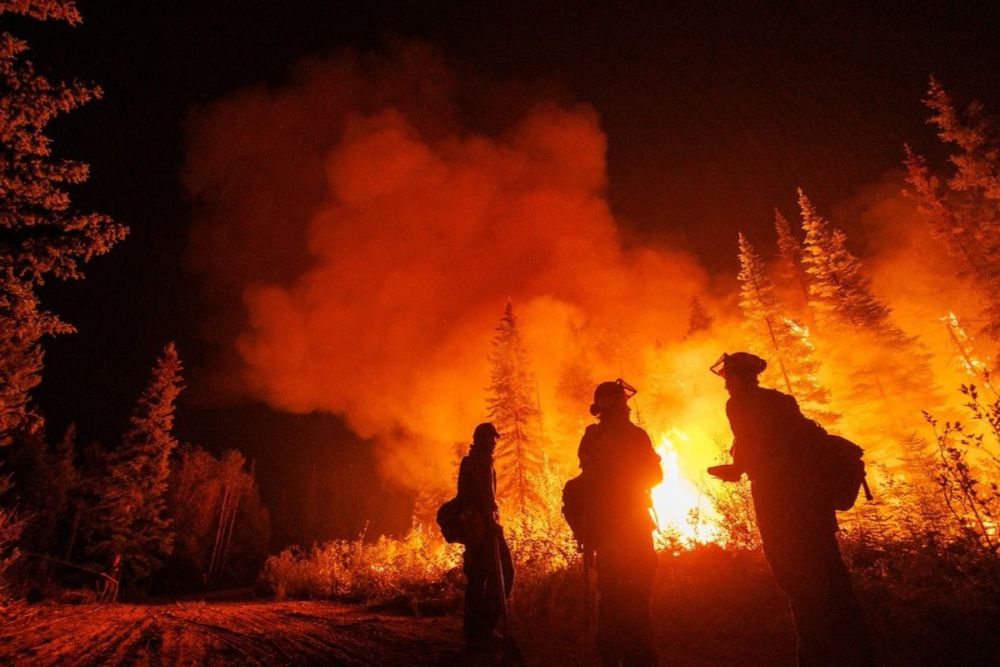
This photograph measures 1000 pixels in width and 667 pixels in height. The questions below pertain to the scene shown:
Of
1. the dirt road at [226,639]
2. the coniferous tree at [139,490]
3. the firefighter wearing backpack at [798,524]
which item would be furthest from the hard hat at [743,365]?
the coniferous tree at [139,490]

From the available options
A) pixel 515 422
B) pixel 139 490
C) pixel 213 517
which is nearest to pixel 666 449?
pixel 515 422

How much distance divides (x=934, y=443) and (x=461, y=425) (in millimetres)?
35361

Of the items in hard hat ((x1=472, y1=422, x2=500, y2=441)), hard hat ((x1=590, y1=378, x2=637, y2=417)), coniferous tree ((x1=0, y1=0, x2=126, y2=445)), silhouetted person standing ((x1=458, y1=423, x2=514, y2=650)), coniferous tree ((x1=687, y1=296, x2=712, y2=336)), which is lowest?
silhouetted person standing ((x1=458, y1=423, x2=514, y2=650))

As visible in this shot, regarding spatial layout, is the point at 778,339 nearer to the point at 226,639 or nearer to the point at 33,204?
the point at 226,639

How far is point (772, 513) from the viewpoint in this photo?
367cm

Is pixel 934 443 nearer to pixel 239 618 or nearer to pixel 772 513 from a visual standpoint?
pixel 772 513

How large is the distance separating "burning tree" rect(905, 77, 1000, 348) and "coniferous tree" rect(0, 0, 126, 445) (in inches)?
1481

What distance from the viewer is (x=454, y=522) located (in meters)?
6.99

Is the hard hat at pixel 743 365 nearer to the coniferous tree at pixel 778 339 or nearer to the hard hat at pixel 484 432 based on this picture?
the hard hat at pixel 484 432

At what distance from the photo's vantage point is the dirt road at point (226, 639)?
5695mm

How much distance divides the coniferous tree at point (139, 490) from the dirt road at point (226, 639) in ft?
83.2

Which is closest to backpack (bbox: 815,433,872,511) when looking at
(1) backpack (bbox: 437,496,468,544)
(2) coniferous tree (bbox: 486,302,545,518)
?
(1) backpack (bbox: 437,496,468,544)

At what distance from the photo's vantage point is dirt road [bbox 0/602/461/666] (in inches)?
224

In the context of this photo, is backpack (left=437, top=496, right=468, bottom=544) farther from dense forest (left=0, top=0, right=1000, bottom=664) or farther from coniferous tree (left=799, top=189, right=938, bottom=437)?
coniferous tree (left=799, top=189, right=938, bottom=437)
